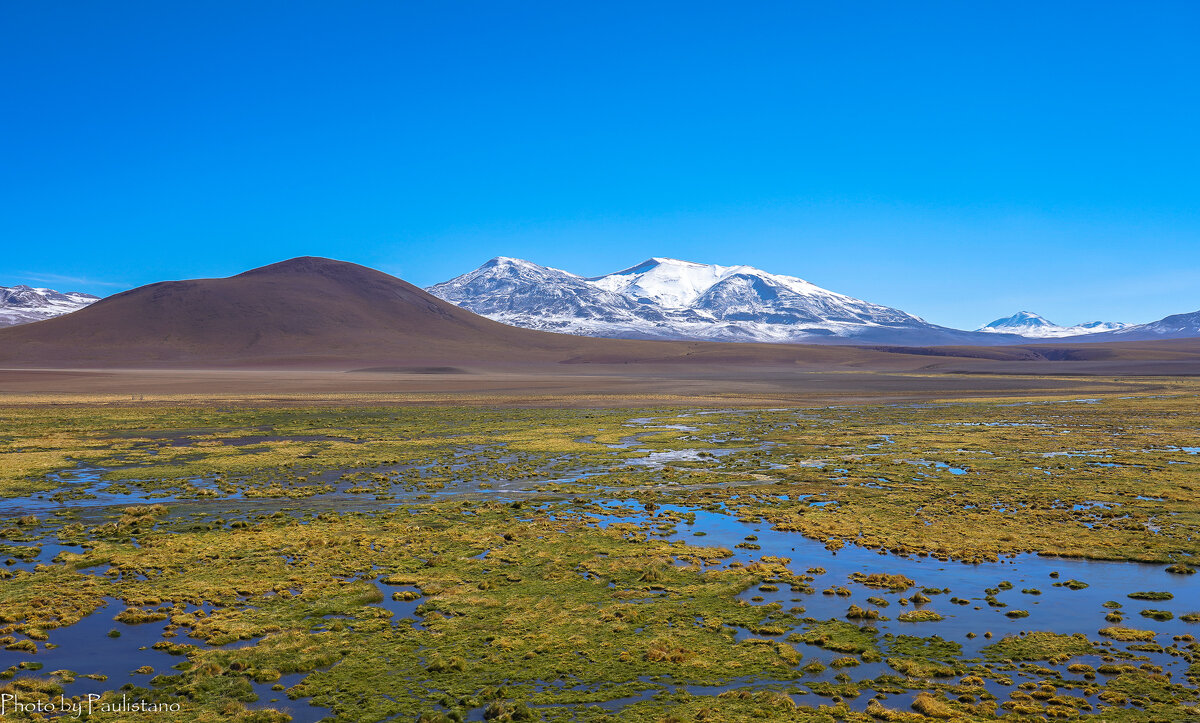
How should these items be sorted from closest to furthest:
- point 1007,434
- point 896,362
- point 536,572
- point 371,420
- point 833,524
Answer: point 536,572, point 833,524, point 1007,434, point 371,420, point 896,362

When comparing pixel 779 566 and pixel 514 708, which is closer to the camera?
pixel 514 708

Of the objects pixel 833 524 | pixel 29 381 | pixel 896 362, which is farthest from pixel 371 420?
pixel 896 362

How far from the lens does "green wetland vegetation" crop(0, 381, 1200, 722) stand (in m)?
11.6

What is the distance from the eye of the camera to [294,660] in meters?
12.7

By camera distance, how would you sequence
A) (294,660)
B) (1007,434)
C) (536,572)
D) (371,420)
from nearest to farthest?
1. (294,660)
2. (536,572)
3. (1007,434)
4. (371,420)

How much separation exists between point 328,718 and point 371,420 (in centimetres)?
4669

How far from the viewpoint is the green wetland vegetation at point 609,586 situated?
1160cm

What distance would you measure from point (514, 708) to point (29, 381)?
126772 millimetres

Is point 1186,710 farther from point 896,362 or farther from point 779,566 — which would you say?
point 896,362

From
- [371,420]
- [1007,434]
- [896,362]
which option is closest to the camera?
[1007,434]

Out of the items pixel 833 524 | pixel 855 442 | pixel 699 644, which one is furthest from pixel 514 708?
pixel 855 442

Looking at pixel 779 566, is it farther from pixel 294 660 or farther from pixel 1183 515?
pixel 1183 515

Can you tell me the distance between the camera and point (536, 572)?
17797 mm

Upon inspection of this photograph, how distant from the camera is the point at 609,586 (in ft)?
54.9
